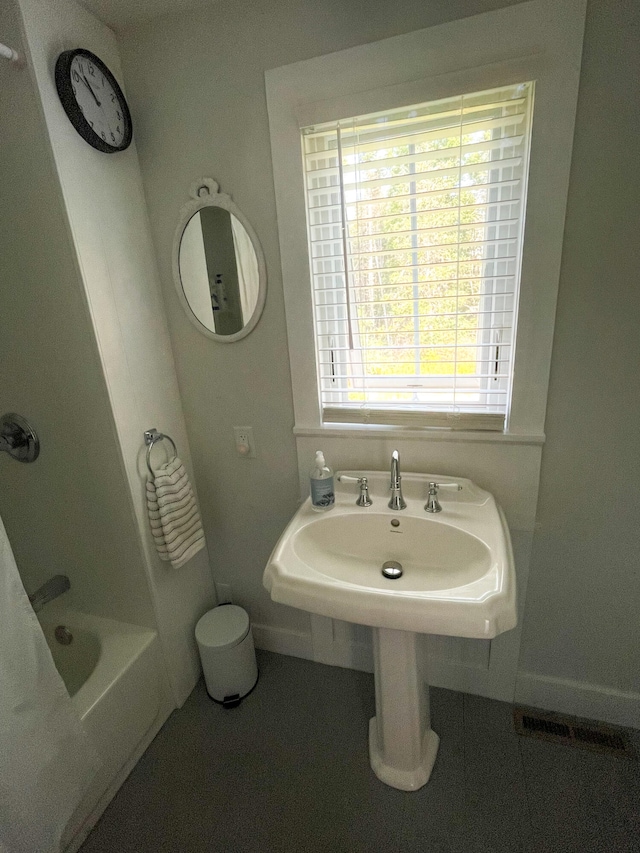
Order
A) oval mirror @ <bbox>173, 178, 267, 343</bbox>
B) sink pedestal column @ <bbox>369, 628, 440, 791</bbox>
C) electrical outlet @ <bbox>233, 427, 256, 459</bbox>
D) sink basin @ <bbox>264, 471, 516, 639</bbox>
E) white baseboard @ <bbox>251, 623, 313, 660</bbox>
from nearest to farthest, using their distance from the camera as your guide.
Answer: sink basin @ <bbox>264, 471, 516, 639</bbox> → sink pedestal column @ <bbox>369, 628, 440, 791</bbox> → oval mirror @ <bbox>173, 178, 267, 343</bbox> → electrical outlet @ <bbox>233, 427, 256, 459</bbox> → white baseboard @ <bbox>251, 623, 313, 660</bbox>

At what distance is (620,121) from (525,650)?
1553mm

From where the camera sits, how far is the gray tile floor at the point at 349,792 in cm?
113

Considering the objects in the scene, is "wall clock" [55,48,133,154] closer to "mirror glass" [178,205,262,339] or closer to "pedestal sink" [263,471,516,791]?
"mirror glass" [178,205,262,339]

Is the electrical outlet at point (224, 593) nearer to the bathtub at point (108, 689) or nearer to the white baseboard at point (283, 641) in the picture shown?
the white baseboard at point (283, 641)

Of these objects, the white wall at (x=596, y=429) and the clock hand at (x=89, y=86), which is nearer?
the white wall at (x=596, y=429)

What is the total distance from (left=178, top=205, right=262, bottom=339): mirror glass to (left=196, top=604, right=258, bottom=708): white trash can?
42.5 inches

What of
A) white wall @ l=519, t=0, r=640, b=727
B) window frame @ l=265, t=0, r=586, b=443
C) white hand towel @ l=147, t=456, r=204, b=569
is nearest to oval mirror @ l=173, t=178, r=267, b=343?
window frame @ l=265, t=0, r=586, b=443

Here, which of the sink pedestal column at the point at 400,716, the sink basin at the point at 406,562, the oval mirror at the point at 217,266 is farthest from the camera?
the oval mirror at the point at 217,266

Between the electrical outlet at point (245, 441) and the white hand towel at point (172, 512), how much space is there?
0.21 metres

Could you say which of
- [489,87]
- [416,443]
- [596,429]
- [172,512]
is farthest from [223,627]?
[489,87]

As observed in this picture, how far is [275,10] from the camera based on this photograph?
105 centimetres

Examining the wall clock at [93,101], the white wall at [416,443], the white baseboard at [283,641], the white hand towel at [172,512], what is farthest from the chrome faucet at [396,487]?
the wall clock at [93,101]

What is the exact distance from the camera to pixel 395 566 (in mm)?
1189

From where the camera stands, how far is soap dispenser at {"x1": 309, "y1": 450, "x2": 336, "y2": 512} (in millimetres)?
1229
